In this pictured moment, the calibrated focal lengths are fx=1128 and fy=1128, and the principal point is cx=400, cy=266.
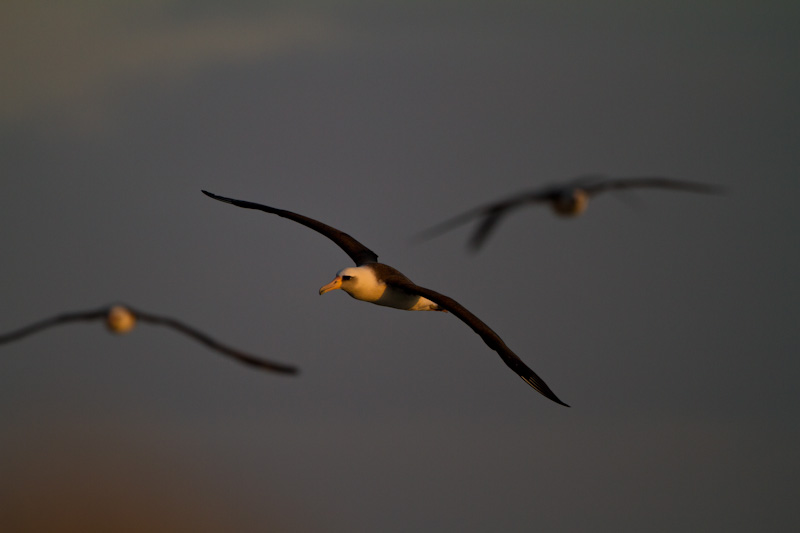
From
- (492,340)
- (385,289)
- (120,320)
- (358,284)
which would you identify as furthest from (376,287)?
(120,320)

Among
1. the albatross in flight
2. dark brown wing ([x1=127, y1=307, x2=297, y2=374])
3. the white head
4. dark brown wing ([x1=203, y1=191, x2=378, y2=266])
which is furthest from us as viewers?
dark brown wing ([x1=203, y1=191, x2=378, y2=266])

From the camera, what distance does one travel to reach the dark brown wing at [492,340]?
61.1 ft

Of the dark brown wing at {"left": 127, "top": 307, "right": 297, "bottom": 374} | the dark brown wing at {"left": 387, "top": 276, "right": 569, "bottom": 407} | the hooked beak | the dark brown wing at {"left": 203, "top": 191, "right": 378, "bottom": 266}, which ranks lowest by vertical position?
the dark brown wing at {"left": 127, "top": 307, "right": 297, "bottom": 374}

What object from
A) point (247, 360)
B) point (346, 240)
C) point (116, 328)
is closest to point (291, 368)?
point (247, 360)

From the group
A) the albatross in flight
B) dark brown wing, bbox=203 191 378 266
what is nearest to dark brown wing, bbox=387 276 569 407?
the albatross in flight

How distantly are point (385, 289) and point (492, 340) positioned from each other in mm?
2891

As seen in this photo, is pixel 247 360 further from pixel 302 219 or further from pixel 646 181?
pixel 302 219

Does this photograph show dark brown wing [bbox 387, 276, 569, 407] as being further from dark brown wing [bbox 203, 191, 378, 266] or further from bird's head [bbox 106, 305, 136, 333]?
bird's head [bbox 106, 305, 136, 333]

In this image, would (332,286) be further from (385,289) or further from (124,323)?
(124,323)

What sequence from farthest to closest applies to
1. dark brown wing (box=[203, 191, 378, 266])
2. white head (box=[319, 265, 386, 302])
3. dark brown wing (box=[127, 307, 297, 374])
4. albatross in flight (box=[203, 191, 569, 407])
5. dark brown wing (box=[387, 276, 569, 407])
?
dark brown wing (box=[203, 191, 378, 266]) → white head (box=[319, 265, 386, 302]) → albatross in flight (box=[203, 191, 569, 407]) → dark brown wing (box=[387, 276, 569, 407]) → dark brown wing (box=[127, 307, 297, 374])

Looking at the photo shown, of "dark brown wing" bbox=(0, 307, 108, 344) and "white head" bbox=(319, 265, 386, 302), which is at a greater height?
"white head" bbox=(319, 265, 386, 302)

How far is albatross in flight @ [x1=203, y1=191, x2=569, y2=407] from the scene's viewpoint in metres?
18.9

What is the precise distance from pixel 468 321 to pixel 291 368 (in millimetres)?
7420

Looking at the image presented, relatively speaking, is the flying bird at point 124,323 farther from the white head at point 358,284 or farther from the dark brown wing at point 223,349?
the white head at point 358,284
